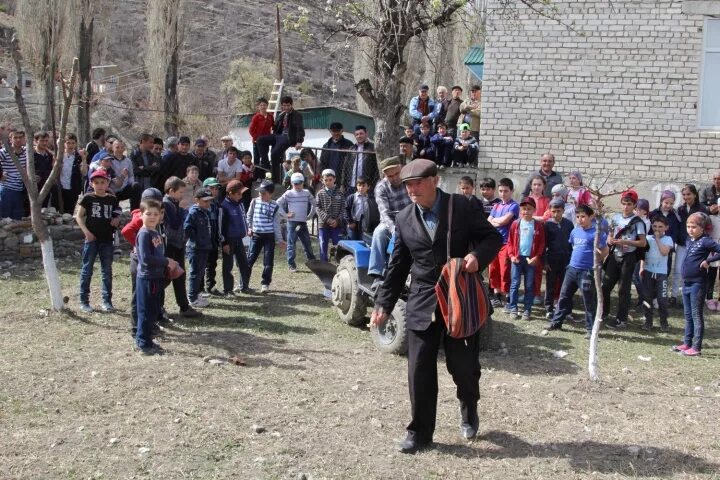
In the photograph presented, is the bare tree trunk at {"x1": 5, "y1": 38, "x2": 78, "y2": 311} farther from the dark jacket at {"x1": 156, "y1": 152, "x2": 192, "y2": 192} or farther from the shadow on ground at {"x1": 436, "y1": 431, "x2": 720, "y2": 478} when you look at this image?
the shadow on ground at {"x1": 436, "y1": 431, "x2": 720, "y2": 478}

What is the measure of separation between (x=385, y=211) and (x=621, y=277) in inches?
131

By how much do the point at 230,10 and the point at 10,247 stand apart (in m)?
43.7

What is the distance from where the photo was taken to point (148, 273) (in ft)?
24.8

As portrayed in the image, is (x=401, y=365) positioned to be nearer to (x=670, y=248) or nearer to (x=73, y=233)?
(x=670, y=248)

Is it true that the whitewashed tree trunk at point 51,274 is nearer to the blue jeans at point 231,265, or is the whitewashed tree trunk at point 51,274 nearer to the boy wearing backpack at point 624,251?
the blue jeans at point 231,265

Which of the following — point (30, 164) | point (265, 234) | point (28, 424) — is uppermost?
point (30, 164)

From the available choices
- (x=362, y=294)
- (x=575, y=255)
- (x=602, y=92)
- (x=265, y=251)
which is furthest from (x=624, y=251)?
(x=265, y=251)

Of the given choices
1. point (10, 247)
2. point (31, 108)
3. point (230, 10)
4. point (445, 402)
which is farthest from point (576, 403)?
point (230, 10)

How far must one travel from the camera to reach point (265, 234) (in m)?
10.8

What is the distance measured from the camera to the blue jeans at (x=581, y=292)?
905 centimetres

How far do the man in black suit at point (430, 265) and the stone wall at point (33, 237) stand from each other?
837 cm

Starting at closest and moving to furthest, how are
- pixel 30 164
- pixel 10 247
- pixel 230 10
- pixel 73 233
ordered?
pixel 30 164
pixel 10 247
pixel 73 233
pixel 230 10

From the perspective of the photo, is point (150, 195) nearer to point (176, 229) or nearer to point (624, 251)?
point (176, 229)

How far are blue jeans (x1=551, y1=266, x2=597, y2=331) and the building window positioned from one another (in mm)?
5499
